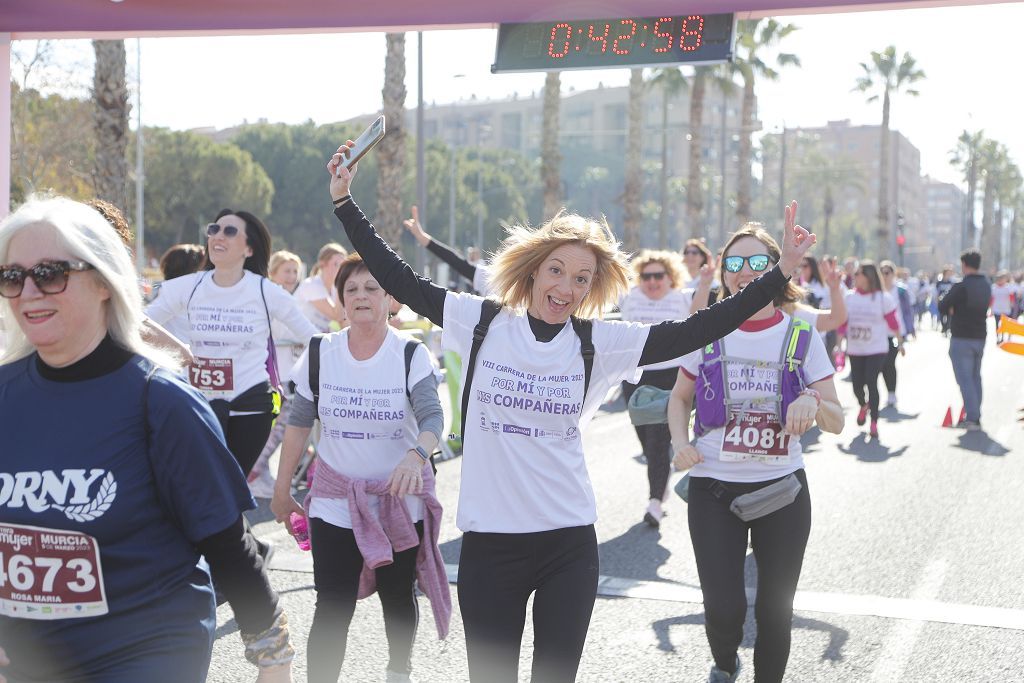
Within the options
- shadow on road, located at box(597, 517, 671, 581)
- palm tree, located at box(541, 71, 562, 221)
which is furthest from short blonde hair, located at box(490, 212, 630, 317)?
palm tree, located at box(541, 71, 562, 221)

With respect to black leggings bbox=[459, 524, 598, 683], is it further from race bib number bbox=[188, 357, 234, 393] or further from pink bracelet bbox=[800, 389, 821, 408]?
race bib number bbox=[188, 357, 234, 393]

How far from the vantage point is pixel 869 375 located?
13625 mm

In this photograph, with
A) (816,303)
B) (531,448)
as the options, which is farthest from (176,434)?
(816,303)

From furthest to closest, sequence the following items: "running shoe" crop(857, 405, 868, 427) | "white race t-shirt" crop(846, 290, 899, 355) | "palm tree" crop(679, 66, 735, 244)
Answer: "palm tree" crop(679, 66, 735, 244)
"running shoe" crop(857, 405, 868, 427)
"white race t-shirt" crop(846, 290, 899, 355)

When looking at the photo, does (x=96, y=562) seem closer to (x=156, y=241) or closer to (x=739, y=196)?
(x=739, y=196)

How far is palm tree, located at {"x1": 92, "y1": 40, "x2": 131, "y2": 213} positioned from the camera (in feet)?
45.0

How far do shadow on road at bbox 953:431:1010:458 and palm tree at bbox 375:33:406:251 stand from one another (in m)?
8.78

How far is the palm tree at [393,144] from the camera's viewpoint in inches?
723

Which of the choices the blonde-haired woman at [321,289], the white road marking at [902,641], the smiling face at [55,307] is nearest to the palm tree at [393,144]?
the blonde-haired woman at [321,289]

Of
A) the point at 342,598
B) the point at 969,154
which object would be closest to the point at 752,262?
the point at 342,598

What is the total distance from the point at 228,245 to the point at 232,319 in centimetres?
42

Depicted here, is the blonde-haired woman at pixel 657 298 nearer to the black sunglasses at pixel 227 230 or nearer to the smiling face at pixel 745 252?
the black sunglasses at pixel 227 230

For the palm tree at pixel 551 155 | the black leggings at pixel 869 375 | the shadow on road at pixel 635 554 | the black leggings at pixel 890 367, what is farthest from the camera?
the palm tree at pixel 551 155

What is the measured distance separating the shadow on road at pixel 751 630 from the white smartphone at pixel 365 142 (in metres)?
3.06
